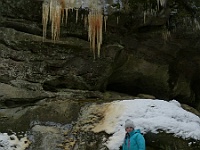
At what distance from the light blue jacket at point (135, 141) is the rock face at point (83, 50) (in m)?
4.20

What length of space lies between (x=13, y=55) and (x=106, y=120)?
408 cm

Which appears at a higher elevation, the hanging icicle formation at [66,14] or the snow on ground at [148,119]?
the hanging icicle formation at [66,14]

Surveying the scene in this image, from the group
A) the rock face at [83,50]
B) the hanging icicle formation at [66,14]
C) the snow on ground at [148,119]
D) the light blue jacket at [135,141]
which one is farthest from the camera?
the rock face at [83,50]

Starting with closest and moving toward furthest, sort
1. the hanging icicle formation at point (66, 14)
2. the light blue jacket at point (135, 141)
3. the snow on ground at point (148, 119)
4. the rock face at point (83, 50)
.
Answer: the light blue jacket at point (135, 141), the snow on ground at point (148, 119), the hanging icicle formation at point (66, 14), the rock face at point (83, 50)

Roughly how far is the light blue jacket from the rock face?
4.20 metres

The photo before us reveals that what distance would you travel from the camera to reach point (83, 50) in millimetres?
11633

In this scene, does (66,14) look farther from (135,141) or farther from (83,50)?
(135,141)

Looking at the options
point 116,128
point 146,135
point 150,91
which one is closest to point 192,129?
point 146,135

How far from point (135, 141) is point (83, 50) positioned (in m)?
5.31

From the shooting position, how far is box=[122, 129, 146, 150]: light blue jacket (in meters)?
6.80

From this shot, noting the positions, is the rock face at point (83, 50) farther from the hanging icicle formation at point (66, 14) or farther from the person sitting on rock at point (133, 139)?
the person sitting on rock at point (133, 139)

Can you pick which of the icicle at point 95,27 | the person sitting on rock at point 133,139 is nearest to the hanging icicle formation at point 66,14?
the icicle at point 95,27

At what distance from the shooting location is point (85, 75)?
11.9 m

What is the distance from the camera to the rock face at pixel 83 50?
10.8m
